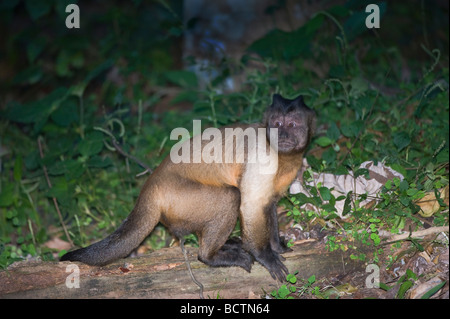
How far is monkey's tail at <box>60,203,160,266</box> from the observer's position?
450cm

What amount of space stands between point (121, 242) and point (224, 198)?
1064mm

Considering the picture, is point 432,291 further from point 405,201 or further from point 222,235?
point 222,235

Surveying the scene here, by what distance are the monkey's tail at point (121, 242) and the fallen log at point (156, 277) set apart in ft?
0.27

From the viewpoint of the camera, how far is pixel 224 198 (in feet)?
15.0

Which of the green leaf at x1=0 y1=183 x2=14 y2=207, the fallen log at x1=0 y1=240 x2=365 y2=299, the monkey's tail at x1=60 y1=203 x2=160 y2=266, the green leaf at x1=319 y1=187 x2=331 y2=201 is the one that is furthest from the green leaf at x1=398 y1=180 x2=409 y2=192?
Answer: the green leaf at x1=0 y1=183 x2=14 y2=207

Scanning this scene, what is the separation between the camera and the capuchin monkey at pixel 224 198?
457cm

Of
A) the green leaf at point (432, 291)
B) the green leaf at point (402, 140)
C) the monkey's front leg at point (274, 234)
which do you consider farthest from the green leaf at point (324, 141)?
the green leaf at point (432, 291)

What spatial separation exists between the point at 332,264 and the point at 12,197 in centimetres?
404

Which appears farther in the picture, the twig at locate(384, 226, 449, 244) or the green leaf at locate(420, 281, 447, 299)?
the twig at locate(384, 226, 449, 244)

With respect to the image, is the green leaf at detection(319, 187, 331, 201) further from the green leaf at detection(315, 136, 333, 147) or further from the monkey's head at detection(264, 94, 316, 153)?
the green leaf at detection(315, 136, 333, 147)

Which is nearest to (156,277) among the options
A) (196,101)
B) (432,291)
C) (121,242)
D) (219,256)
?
(121,242)

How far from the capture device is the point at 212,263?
4.56 meters

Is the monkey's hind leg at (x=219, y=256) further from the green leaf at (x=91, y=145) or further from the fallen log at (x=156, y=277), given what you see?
the green leaf at (x=91, y=145)

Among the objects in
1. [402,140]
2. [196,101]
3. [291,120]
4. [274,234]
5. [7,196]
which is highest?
[196,101]
